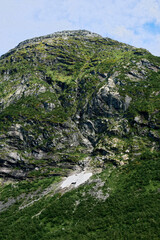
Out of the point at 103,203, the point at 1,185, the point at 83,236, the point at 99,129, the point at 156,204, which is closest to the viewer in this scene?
the point at 83,236

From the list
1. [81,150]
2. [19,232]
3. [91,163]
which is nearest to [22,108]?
[81,150]

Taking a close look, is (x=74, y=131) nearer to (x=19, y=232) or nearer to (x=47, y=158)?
(x=47, y=158)

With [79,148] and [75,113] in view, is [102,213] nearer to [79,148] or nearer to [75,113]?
[79,148]

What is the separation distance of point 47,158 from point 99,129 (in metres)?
25.4

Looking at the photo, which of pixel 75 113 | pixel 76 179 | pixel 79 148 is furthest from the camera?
pixel 75 113

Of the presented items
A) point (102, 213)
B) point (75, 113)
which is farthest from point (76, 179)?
point (75, 113)

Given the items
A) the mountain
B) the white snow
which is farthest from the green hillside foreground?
the white snow

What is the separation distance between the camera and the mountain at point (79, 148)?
35094 mm

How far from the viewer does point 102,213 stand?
35.6 m

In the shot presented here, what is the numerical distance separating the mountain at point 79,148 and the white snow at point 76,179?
1.12 ft

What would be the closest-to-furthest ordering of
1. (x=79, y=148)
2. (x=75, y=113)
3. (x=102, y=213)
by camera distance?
(x=102, y=213), (x=79, y=148), (x=75, y=113)

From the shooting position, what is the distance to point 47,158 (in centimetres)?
6544

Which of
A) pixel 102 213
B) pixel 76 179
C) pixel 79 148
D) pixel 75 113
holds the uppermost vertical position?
pixel 75 113

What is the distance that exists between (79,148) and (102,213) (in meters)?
35.6
